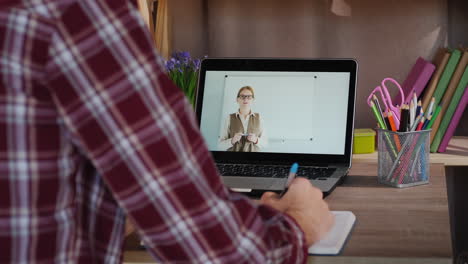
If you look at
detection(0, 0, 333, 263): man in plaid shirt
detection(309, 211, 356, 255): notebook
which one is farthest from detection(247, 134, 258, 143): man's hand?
detection(0, 0, 333, 263): man in plaid shirt

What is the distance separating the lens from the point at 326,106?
4.54 feet

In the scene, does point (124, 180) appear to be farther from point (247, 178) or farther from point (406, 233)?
point (247, 178)

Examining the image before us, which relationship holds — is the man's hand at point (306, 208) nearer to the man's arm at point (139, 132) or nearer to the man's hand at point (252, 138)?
the man's arm at point (139, 132)

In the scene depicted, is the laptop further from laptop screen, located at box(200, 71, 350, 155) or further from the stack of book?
the stack of book

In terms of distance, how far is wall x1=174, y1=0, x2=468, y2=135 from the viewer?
180 cm

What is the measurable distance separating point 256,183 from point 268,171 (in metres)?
0.09

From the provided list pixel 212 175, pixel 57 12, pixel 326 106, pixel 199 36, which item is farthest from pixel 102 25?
pixel 199 36

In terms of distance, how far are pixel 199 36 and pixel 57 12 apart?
137 centimetres

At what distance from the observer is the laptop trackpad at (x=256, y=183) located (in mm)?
1208

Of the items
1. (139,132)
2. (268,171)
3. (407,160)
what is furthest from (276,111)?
(139,132)

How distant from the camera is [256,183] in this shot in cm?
124

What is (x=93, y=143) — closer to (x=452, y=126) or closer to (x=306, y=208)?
(x=306, y=208)

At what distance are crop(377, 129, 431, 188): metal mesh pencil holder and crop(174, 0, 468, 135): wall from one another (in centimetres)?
62

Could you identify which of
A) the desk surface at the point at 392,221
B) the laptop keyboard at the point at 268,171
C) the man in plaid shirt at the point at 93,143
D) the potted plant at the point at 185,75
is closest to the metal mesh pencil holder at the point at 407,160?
the desk surface at the point at 392,221
